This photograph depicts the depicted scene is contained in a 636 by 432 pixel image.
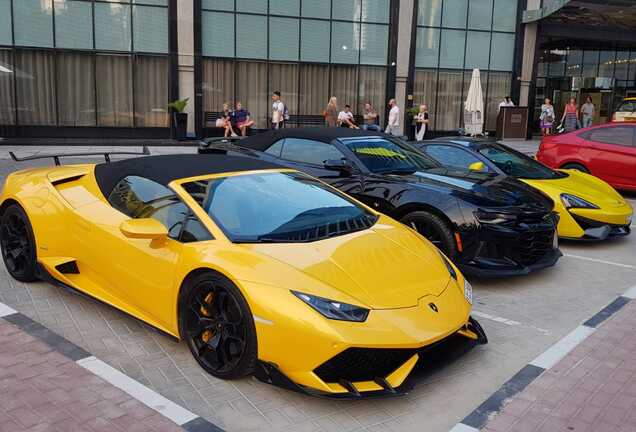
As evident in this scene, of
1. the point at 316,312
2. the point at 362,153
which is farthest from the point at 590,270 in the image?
the point at 316,312

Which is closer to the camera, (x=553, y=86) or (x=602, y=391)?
(x=602, y=391)

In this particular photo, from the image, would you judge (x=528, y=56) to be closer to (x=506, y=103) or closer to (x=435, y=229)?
(x=506, y=103)

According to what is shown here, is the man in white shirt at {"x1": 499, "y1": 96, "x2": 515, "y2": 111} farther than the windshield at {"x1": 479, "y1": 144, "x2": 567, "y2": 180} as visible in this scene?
Yes

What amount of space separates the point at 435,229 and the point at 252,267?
277 cm

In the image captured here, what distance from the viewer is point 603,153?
11.4 metres

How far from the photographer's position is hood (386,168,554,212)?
238 inches

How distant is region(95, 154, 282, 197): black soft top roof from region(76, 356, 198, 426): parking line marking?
1.35 metres

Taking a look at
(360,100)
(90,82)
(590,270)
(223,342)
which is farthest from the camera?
(360,100)

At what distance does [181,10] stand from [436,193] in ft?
56.5

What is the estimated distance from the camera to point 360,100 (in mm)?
23750

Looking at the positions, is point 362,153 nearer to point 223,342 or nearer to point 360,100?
point 223,342

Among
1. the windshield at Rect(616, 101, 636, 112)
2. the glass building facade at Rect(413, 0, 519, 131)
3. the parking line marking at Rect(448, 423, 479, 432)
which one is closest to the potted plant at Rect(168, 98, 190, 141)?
the glass building facade at Rect(413, 0, 519, 131)

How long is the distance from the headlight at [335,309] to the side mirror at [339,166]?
3.32m

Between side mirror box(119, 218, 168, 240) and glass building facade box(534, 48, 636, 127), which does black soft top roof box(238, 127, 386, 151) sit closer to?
side mirror box(119, 218, 168, 240)
